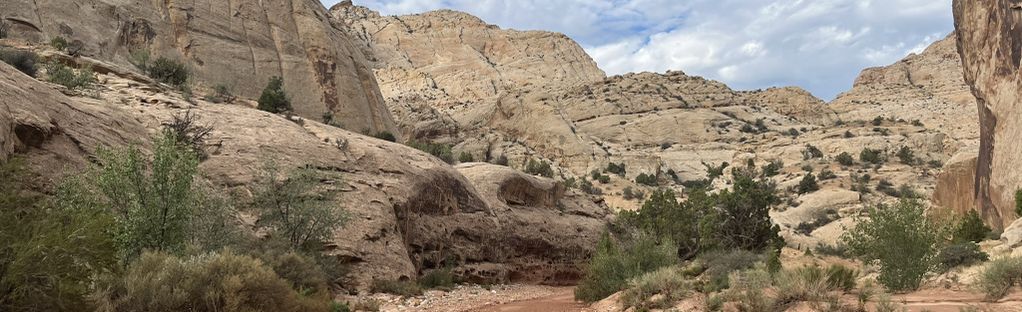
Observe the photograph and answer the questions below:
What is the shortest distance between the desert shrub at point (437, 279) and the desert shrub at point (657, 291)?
8726 mm

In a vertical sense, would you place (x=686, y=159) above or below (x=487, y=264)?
above

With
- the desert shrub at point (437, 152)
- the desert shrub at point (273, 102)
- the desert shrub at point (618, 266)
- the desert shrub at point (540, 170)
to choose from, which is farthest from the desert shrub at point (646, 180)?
the desert shrub at point (618, 266)

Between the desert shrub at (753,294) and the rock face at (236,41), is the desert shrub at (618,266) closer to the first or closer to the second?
the desert shrub at (753,294)

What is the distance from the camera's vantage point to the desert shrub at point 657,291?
15.3 meters

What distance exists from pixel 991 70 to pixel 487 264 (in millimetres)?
22483

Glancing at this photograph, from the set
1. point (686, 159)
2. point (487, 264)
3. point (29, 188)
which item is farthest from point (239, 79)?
point (686, 159)

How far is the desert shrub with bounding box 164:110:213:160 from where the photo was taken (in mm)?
20783

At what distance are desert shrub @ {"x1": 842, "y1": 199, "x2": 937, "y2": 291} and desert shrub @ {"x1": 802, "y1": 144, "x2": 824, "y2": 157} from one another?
5070cm

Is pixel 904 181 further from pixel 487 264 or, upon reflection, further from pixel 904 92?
pixel 904 92

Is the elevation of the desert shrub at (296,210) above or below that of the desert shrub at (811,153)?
below

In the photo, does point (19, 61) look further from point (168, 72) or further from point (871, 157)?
point (871, 157)

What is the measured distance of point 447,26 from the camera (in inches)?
4796

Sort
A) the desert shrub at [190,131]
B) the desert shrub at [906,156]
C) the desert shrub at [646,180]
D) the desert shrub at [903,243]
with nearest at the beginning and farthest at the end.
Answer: the desert shrub at [903,243]
the desert shrub at [190,131]
the desert shrub at [906,156]
the desert shrub at [646,180]

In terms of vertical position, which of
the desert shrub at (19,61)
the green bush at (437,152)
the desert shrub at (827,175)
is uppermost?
the desert shrub at (19,61)
